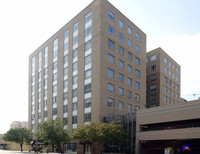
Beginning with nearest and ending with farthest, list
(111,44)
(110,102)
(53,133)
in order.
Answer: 1. (53,133)
2. (110,102)
3. (111,44)

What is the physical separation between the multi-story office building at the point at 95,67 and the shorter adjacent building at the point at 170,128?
33.0ft

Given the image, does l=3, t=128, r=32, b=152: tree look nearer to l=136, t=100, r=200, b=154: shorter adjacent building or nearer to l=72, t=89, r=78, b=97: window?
l=72, t=89, r=78, b=97: window

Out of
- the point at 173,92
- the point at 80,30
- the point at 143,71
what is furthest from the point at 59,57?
the point at 173,92

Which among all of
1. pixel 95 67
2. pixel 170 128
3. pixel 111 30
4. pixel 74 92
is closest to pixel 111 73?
pixel 95 67

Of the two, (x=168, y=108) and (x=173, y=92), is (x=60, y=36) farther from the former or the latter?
(x=173, y=92)

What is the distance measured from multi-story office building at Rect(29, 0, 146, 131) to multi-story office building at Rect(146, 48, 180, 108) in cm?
1214

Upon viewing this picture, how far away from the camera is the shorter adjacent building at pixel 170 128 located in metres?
28.0

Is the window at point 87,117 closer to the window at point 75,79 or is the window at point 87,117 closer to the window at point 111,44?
the window at point 75,79

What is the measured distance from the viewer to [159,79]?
65.1m

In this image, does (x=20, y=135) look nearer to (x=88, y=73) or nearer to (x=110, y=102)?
(x=88, y=73)

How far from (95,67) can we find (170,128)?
764 inches

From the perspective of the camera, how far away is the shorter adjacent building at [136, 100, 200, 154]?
28.0 metres

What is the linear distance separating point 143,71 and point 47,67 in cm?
2650

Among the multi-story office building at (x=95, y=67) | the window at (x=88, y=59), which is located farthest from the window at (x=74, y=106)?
the window at (x=88, y=59)
